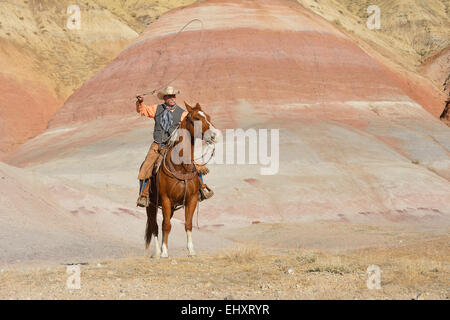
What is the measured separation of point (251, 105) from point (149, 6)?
52.5 m

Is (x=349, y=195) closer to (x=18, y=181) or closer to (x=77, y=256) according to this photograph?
(x=18, y=181)

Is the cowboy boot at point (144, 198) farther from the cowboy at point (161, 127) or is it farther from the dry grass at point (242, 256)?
the dry grass at point (242, 256)

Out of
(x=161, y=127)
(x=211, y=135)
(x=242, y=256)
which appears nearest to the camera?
(x=211, y=135)

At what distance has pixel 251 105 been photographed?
45688 millimetres

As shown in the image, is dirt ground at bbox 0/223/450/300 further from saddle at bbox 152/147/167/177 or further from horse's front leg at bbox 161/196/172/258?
saddle at bbox 152/147/167/177

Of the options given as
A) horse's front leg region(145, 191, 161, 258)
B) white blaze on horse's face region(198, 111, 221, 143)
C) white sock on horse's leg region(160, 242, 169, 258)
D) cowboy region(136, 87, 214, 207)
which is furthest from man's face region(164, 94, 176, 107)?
white sock on horse's leg region(160, 242, 169, 258)

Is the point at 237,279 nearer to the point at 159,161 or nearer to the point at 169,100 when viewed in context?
the point at 159,161

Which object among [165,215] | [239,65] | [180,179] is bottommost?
[239,65]

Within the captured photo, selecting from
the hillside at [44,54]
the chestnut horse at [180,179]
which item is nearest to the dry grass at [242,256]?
the chestnut horse at [180,179]

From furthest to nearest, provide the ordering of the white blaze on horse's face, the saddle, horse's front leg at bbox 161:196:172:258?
the saddle
horse's front leg at bbox 161:196:172:258
the white blaze on horse's face

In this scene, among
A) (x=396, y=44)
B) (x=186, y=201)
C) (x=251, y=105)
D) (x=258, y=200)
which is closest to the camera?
(x=186, y=201)

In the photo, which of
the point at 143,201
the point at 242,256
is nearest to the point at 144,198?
the point at 143,201

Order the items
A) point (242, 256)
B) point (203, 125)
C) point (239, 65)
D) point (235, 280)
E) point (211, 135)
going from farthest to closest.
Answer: point (239, 65), point (242, 256), point (203, 125), point (211, 135), point (235, 280)
